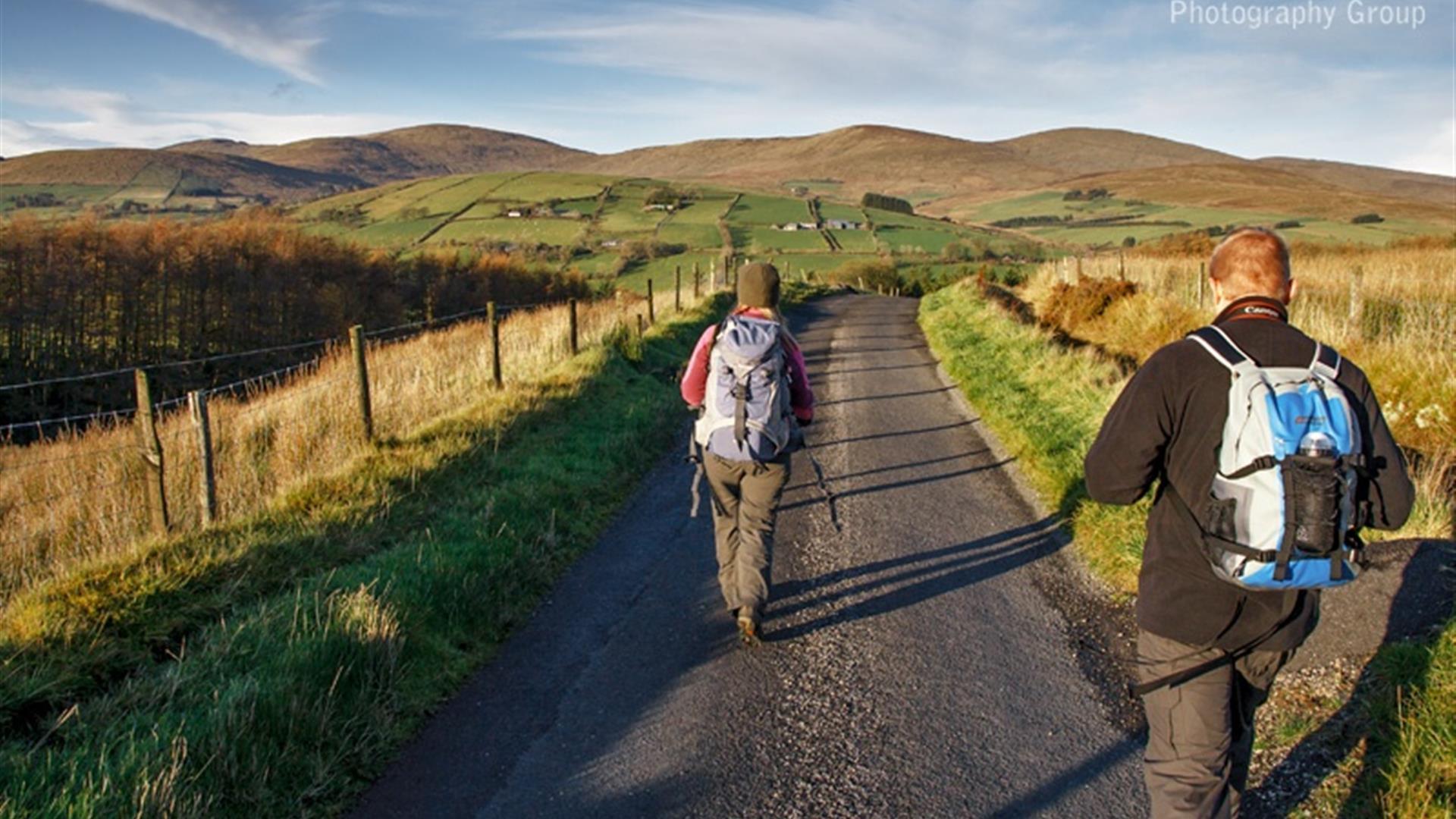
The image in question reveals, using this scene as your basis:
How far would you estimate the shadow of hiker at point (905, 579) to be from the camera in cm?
564

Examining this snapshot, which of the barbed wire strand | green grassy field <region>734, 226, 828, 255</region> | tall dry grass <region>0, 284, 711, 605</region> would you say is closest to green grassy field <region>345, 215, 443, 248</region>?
green grassy field <region>734, 226, 828, 255</region>

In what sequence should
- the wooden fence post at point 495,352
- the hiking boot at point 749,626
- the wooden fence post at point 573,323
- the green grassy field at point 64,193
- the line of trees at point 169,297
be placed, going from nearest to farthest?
the hiking boot at point 749,626 < the wooden fence post at point 495,352 < the wooden fence post at point 573,323 < the line of trees at point 169,297 < the green grassy field at point 64,193

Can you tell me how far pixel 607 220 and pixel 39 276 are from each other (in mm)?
48687

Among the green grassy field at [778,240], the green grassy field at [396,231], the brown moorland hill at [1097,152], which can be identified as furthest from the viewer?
the brown moorland hill at [1097,152]

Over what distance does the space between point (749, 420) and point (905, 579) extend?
1925 mm

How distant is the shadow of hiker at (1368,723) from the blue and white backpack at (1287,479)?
1479mm

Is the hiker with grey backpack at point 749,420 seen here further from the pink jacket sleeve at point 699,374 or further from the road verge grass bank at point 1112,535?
the road verge grass bank at point 1112,535

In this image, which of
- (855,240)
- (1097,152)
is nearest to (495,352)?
(855,240)

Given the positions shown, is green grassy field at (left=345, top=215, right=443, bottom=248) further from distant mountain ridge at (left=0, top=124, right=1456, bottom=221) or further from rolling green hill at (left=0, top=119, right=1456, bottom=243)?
distant mountain ridge at (left=0, top=124, right=1456, bottom=221)

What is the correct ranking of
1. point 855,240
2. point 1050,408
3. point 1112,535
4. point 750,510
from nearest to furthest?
point 750,510
point 1112,535
point 1050,408
point 855,240

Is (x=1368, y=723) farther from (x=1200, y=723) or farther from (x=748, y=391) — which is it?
(x=748, y=391)

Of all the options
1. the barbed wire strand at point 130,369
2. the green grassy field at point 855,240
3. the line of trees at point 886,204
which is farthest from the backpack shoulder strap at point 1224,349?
the line of trees at point 886,204

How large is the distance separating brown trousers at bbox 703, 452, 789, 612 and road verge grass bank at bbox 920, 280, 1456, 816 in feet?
7.83

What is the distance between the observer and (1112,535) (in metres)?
6.58
